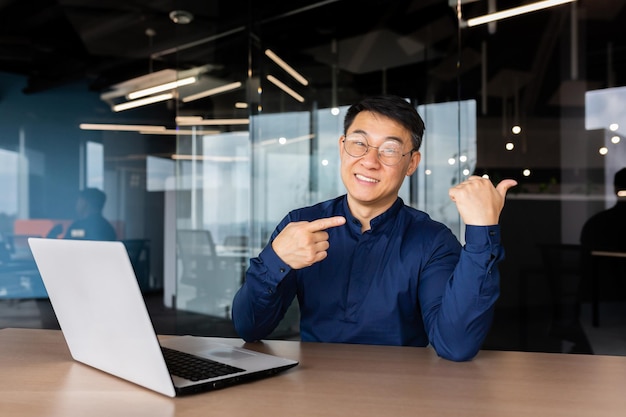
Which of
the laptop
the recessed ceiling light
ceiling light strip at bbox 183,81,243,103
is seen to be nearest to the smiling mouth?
the laptop

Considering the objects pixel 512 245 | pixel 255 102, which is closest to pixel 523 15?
pixel 512 245

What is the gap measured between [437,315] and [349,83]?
332cm

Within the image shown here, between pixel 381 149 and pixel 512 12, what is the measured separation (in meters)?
3.01

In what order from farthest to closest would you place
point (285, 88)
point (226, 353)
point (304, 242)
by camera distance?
point (285, 88) → point (304, 242) → point (226, 353)

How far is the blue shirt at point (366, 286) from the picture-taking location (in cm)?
152

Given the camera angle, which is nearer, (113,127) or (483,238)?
(483,238)

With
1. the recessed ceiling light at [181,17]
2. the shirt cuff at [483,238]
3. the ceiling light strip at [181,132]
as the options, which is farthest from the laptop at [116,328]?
the recessed ceiling light at [181,17]

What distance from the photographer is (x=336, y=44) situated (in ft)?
15.2

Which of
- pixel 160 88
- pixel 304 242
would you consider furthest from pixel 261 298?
pixel 160 88

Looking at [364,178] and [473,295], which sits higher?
[364,178]

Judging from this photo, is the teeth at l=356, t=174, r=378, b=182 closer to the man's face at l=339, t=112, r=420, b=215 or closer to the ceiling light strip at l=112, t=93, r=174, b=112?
the man's face at l=339, t=112, r=420, b=215

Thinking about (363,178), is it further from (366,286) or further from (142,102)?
(142,102)

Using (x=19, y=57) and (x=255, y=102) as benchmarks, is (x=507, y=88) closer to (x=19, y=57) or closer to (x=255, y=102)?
(x=255, y=102)

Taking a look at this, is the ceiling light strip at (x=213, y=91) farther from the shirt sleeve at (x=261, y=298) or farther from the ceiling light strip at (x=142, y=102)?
the shirt sleeve at (x=261, y=298)
